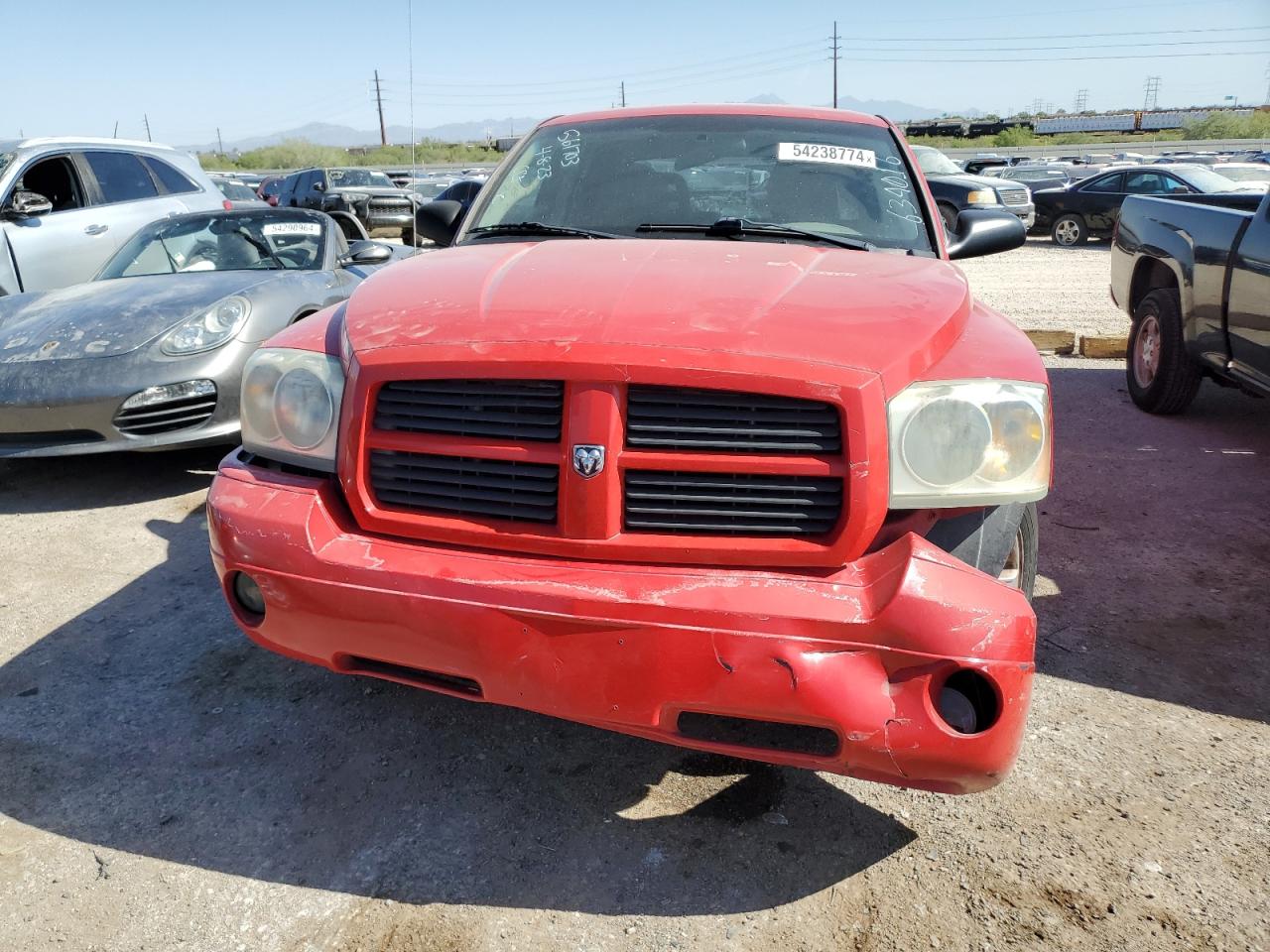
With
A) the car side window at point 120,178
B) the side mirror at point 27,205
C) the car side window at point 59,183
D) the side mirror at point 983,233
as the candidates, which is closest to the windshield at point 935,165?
the car side window at point 120,178

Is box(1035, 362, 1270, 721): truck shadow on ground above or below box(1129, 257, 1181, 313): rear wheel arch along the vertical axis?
below

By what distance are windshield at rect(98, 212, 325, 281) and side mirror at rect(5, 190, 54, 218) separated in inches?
75.3

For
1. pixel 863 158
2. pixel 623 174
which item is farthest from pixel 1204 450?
pixel 623 174

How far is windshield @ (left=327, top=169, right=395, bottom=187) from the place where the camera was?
22641 millimetres

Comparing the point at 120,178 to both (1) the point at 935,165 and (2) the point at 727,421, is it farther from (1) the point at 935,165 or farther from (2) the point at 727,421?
(1) the point at 935,165

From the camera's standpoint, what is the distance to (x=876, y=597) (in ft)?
6.05

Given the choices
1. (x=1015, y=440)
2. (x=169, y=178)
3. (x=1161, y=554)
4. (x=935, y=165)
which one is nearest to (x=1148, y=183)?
(x=935, y=165)

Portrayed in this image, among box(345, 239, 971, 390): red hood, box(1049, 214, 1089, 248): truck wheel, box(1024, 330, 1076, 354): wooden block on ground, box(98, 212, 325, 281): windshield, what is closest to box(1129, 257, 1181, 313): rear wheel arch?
box(1024, 330, 1076, 354): wooden block on ground

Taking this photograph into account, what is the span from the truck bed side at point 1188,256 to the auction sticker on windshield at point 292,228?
5013mm

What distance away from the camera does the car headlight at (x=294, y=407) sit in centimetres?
225

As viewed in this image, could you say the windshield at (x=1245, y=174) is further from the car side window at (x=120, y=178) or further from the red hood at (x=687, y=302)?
the red hood at (x=687, y=302)

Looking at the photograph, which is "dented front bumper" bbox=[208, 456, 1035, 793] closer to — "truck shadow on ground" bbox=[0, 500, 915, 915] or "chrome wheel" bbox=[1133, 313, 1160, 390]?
"truck shadow on ground" bbox=[0, 500, 915, 915]

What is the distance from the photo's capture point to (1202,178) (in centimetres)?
1519

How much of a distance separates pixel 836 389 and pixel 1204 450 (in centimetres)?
442
